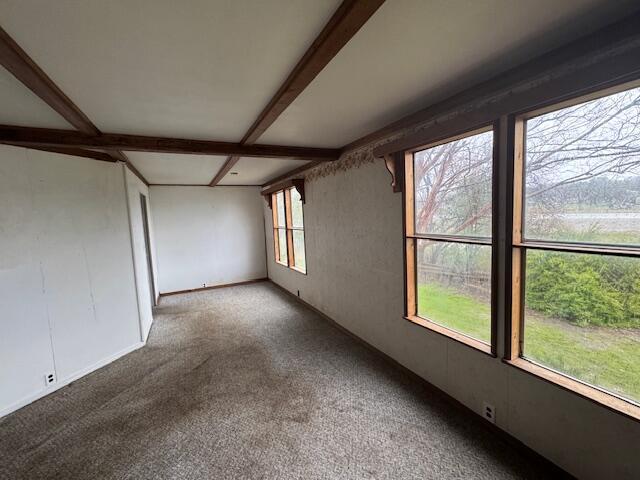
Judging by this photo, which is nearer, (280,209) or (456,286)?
(456,286)

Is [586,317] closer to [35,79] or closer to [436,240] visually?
[436,240]

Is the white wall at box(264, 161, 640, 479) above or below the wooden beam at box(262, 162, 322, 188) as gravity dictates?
below

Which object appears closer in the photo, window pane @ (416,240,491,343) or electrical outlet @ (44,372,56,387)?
window pane @ (416,240,491,343)

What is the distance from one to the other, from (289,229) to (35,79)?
4069 millimetres

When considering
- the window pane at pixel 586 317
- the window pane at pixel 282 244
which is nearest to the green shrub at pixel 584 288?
the window pane at pixel 586 317

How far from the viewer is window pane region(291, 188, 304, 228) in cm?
488

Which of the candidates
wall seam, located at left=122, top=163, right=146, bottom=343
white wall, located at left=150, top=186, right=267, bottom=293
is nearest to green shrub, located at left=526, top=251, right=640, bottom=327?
wall seam, located at left=122, top=163, right=146, bottom=343

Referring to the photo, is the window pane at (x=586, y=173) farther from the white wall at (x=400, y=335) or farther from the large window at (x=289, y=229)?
the large window at (x=289, y=229)

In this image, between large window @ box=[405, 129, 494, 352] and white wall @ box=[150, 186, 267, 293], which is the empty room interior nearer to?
large window @ box=[405, 129, 494, 352]

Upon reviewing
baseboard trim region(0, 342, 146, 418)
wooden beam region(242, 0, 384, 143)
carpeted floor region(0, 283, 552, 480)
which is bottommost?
carpeted floor region(0, 283, 552, 480)

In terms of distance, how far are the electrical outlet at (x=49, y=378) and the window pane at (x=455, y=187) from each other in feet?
11.9

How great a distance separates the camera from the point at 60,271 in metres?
2.72

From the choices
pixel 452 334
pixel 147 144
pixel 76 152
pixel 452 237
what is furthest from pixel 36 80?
pixel 452 334

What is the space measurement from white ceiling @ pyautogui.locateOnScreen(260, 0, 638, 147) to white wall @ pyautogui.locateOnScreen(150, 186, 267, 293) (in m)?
4.59
